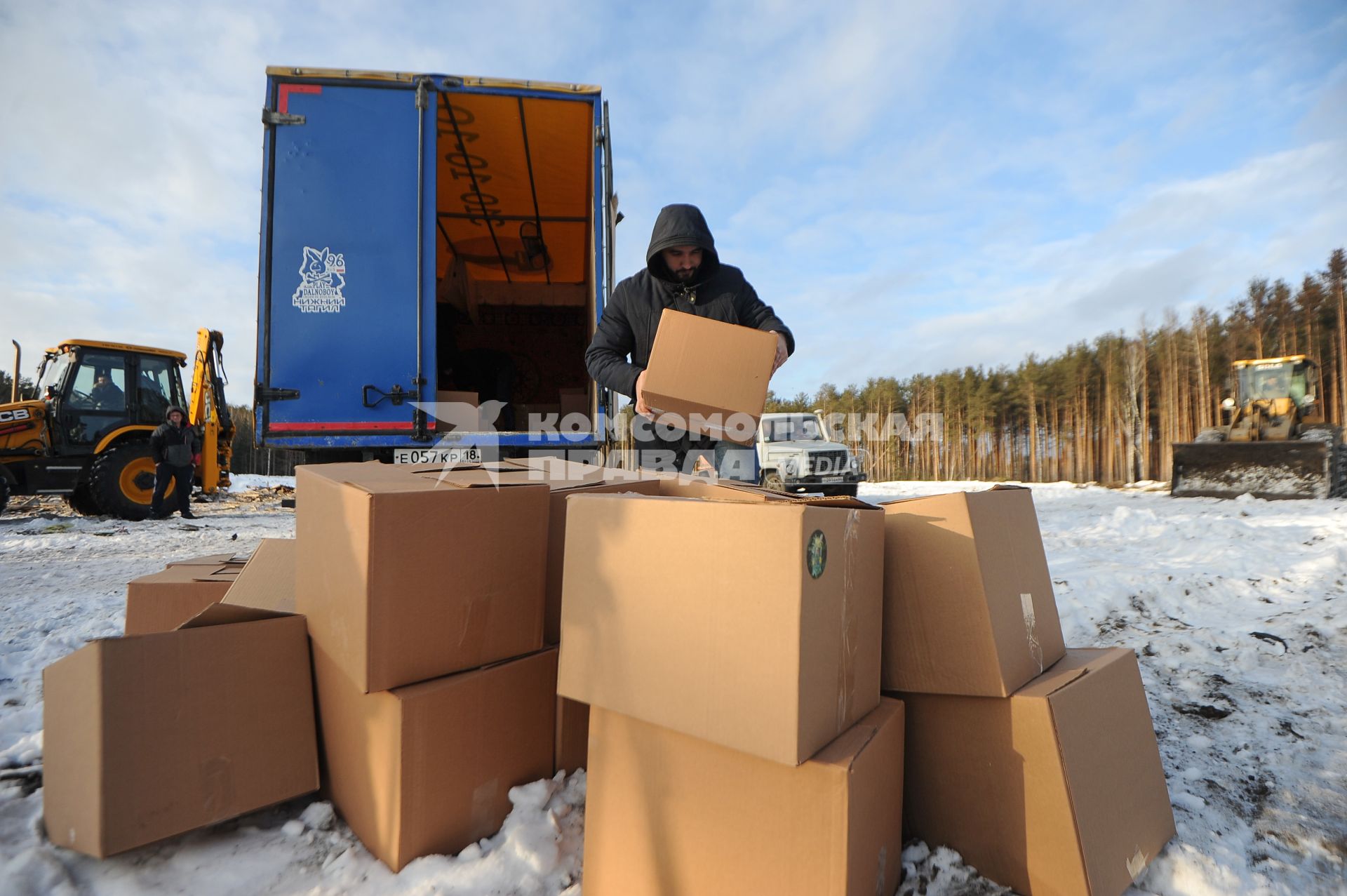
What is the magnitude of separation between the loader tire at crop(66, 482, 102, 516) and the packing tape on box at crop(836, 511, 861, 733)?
31.8ft

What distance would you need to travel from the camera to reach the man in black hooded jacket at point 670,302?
99.3 inches

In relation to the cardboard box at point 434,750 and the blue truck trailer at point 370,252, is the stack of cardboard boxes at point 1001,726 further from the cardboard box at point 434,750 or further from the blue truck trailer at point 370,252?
the blue truck trailer at point 370,252

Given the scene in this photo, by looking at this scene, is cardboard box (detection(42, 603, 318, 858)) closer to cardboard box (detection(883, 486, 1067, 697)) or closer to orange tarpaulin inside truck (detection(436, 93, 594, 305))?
cardboard box (detection(883, 486, 1067, 697))

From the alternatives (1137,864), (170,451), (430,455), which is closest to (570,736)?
(1137,864)

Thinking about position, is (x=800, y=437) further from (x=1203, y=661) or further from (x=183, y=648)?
(x=183, y=648)

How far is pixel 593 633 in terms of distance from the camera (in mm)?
1179

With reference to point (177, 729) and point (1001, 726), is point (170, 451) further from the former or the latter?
point (1001, 726)

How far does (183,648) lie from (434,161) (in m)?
3.31

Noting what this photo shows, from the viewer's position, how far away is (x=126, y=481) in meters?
7.78

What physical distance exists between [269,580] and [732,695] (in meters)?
1.52

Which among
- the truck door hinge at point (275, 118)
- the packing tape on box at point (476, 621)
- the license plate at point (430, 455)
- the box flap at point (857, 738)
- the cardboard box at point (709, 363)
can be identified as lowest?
the box flap at point (857, 738)

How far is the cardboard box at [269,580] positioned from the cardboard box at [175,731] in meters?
0.35

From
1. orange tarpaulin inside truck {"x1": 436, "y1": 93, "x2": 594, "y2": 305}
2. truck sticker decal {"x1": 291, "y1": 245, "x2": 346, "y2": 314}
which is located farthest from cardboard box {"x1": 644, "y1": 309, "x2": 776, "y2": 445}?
orange tarpaulin inside truck {"x1": 436, "y1": 93, "x2": 594, "y2": 305}

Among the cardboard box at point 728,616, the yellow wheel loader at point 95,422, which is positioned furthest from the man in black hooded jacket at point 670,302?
the yellow wheel loader at point 95,422
